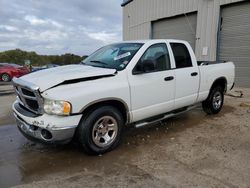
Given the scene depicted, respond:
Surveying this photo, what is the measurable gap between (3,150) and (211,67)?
193 inches

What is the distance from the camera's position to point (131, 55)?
466 cm

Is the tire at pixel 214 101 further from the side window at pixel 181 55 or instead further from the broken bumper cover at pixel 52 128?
the broken bumper cover at pixel 52 128

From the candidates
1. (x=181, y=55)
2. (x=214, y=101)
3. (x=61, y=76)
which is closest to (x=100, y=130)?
(x=61, y=76)

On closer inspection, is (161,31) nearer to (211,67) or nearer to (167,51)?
(211,67)

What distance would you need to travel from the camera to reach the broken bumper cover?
3697 mm

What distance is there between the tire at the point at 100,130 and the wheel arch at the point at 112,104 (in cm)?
6

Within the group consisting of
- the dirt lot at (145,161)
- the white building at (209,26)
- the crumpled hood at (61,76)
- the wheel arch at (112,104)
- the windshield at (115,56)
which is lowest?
the dirt lot at (145,161)

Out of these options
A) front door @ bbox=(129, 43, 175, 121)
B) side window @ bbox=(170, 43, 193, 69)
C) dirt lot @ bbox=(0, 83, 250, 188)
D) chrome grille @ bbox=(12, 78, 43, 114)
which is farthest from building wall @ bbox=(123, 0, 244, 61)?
chrome grille @ bbox=(12, 78, 43, 114)

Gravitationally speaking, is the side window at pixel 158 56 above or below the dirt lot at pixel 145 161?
above

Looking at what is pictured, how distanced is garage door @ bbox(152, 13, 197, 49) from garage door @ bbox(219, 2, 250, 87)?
193 centimetres

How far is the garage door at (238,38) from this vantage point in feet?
37.5

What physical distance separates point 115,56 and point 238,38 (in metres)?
8.85

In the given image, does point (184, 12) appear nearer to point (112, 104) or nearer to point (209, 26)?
point (209, 26)

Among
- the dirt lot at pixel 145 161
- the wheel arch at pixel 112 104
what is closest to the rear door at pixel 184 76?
the dirt lot at pixel 145 161
